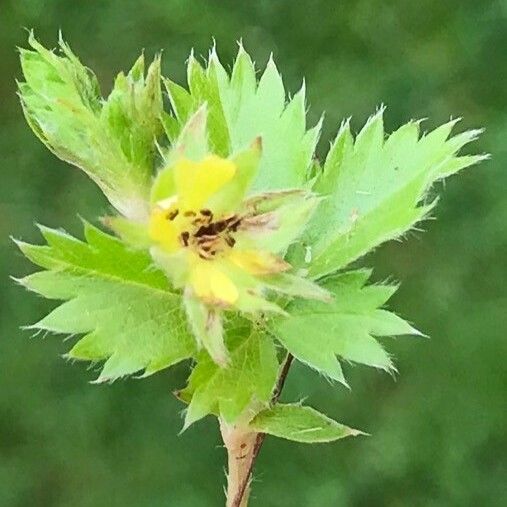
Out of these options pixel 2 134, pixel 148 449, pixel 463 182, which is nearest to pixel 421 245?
pixel 463 182

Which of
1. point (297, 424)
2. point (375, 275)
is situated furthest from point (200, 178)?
point (375, 275)

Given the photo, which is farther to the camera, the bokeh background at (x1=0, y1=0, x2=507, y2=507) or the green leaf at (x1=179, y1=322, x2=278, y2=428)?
the bokeh background at (x1=0, y1=0, x2=507, y2=507)

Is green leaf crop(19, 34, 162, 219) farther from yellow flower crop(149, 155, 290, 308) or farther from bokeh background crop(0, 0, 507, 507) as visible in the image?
bokeh background crop(0, 0, 507, 507)

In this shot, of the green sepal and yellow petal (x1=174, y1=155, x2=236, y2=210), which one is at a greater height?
yellow petal (x1=174, y1=155, x2=236, y2=210)

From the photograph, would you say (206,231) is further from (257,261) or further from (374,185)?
(374,185)

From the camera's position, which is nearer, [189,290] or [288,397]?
[189,290]

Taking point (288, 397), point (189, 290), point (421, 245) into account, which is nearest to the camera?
point (189, 290)

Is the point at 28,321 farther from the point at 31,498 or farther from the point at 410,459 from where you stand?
the point at 410,459

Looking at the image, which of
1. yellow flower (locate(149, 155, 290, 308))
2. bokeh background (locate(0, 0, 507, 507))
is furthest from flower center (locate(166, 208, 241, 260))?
bokeh background (locate(0, 0, 507, 507))
